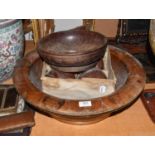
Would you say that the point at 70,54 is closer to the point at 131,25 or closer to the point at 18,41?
the point at 18,41

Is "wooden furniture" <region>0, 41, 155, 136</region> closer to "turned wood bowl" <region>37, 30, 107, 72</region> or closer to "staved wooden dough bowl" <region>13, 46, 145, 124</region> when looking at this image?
"staved wooden dough bowl" <region>13, 46, 145, 124</region>

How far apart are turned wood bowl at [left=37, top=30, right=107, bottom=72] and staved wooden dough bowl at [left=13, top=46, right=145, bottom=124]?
0.31ft

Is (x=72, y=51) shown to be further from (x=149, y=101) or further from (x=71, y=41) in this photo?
(x=149, y=101)

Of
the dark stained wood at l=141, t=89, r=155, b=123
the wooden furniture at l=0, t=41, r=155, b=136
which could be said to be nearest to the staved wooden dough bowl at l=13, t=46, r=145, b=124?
the wooden furniture at l=0, t=41, r=155, b=136

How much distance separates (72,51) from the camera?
86cm

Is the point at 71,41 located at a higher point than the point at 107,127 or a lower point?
higher

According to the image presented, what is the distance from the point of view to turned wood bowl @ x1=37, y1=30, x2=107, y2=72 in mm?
796

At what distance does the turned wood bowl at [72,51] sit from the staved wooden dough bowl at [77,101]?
3.7 inches

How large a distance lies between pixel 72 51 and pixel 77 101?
0.58 ft

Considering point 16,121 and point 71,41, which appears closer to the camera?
point 16,121

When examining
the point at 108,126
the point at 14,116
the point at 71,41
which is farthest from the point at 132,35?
the point at 14,116

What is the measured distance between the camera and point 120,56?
3.24 feet

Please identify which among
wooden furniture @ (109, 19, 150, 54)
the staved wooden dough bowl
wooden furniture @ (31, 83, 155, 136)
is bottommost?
wooden furniture @ (31, 83, 155, 136)
